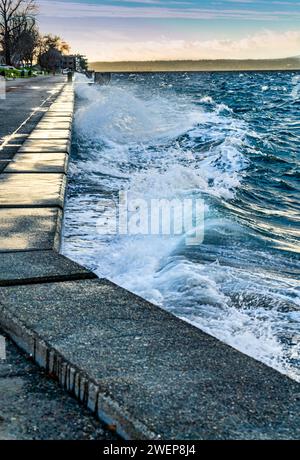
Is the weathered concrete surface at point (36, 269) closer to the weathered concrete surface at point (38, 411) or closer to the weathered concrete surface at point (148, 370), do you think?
the weathered concrete surface at point (148, 370)

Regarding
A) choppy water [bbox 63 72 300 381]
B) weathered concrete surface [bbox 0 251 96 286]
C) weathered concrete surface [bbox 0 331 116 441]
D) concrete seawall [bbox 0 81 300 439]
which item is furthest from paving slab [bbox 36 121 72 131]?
weathered concrete surface [bbox 0 331 116 441]

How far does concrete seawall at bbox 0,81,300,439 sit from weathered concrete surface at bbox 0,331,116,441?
38mm

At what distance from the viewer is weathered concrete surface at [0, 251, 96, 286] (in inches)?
105

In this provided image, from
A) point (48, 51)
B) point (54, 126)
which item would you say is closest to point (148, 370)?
point (54, 126)

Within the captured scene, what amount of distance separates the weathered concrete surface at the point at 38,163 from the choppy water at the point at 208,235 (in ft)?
1.26

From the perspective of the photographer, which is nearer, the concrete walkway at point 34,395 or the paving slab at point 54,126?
the concrete walkway at point 34,395

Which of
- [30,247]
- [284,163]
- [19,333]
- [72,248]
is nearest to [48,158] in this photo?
[72,248]

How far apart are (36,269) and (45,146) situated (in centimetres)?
477

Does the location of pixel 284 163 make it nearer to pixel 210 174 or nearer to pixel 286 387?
pixel 210 174

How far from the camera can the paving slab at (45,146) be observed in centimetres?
700

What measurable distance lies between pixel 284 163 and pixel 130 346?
490 inches

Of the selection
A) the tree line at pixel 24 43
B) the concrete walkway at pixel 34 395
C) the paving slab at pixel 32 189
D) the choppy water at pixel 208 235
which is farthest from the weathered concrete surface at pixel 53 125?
the tree line at pixel 24 43

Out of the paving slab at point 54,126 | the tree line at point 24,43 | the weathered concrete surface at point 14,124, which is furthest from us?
the tree line at point 24,43
